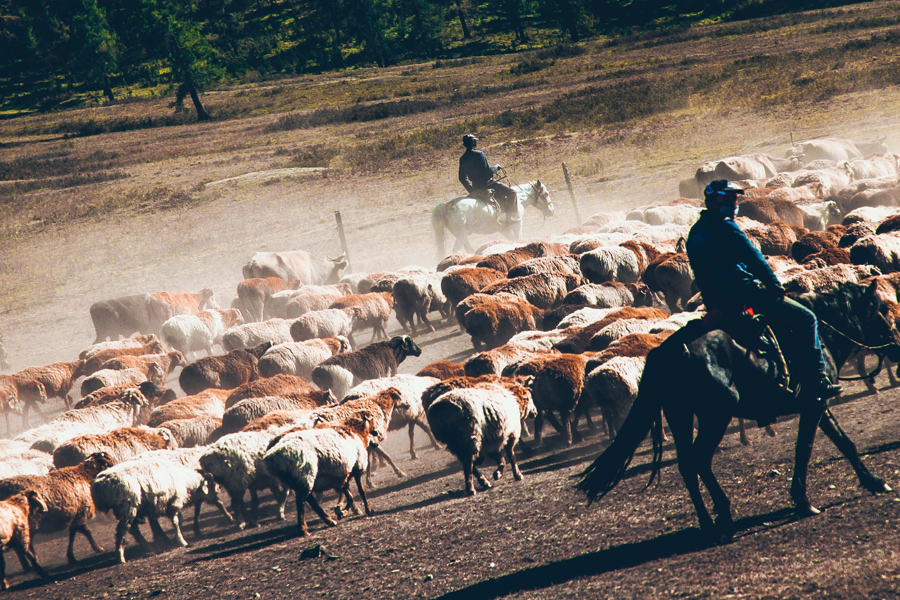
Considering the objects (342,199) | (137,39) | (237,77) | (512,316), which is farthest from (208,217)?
(137,39)

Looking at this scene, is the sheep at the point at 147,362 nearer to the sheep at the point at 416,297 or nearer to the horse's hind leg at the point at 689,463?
the sheep at the point at 416,297

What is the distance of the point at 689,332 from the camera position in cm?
538

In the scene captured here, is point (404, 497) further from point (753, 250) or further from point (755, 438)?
point (753, 250)

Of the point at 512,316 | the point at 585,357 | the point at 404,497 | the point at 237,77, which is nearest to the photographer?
the point at 404,497

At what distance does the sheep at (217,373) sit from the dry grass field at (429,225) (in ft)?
9.69

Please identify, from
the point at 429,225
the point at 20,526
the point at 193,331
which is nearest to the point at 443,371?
the point at 20,526

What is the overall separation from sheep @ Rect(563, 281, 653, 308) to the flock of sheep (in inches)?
1.4

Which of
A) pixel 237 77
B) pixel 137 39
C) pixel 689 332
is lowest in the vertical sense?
pixel 689 332

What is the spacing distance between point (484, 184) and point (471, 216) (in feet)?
2.99

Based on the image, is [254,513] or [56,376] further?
[56,376]

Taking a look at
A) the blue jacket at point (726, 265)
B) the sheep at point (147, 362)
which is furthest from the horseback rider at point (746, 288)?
the sheep at point (147, 362)

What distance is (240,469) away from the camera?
864 cm

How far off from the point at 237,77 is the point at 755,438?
82.9 metres

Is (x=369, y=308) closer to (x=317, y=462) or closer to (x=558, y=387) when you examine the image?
(x=558, y=387)
